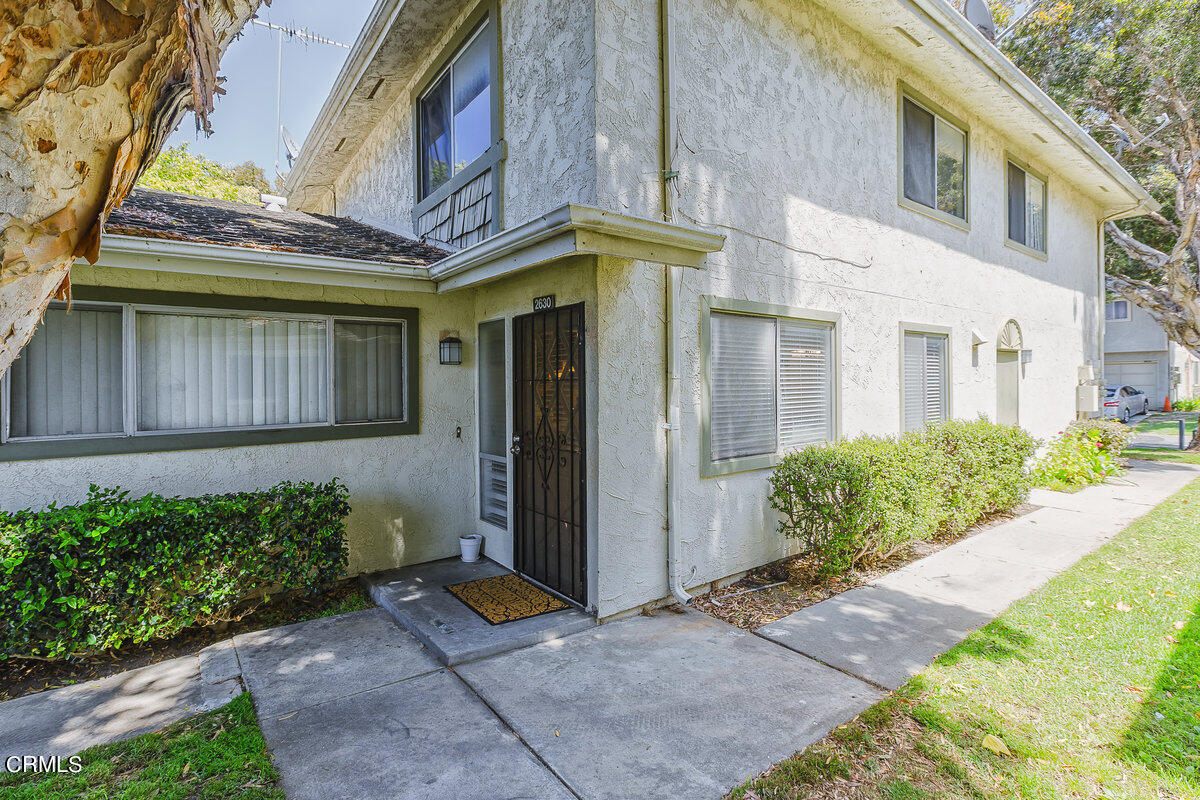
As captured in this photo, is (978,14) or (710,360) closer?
(710,360)

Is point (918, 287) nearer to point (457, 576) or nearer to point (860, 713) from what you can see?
point (860, 713)

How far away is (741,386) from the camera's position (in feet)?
18.1

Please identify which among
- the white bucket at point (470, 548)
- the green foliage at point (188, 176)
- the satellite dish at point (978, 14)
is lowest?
the white bucket at point (470, 548)

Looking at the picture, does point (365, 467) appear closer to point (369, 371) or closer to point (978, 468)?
point (369, 371)

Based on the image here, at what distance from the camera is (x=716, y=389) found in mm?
5289

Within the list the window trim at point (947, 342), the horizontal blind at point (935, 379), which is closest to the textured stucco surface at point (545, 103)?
the window trim at point (947, 342)

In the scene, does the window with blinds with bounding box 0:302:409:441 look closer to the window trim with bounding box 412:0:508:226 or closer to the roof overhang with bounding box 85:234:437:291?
the roof overhang with bounding box 85:234:437:291

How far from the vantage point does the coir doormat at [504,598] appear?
461 cm

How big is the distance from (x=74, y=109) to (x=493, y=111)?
4957mm

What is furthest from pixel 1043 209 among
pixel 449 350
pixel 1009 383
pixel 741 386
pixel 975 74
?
pixel 449 350

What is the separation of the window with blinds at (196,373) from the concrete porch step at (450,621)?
1599 mm

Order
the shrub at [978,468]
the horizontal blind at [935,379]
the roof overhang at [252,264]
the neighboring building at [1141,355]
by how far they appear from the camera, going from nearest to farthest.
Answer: the roof overhang at [252,264], the shrub at [978,468], the horizontal blind at [935,379], the neighboring building at [1141,355]

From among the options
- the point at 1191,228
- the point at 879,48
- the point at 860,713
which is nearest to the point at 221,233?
the point at 860,713

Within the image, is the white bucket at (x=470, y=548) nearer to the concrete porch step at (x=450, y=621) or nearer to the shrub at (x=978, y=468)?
the concrete porch step at (x=450, y=621)
